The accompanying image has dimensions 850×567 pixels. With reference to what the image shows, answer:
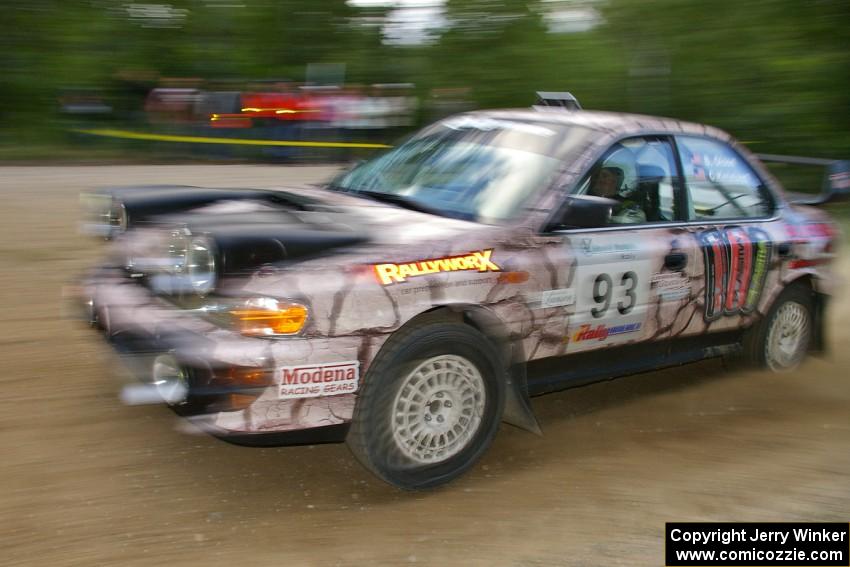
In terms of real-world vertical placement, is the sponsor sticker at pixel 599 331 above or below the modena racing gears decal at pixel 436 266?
below

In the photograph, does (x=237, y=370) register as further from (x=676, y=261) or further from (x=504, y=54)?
(x=504, y=54)

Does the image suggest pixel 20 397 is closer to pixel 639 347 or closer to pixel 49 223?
pixel 639 347

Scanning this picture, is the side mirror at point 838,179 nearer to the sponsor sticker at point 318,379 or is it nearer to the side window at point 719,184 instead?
the side window at point 719,184

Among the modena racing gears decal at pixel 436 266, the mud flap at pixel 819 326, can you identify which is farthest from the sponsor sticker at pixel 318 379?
the mud flap at pixel 819 326

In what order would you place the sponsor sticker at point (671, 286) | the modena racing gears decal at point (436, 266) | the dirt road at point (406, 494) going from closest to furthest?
the dirt road at point (406, 494) → the modena racing gears decal at point (436, 266) → the sponsor sticker at point (671, 286)

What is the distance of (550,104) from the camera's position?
5250 mm

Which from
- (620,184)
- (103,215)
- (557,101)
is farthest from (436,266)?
(557,101)

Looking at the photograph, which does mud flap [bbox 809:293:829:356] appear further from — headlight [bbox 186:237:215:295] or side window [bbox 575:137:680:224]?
headlight [bbox 186:237:215:295]

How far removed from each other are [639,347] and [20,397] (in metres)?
3.12

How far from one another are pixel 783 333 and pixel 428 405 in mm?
2816

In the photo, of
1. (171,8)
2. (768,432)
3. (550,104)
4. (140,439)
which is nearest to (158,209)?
(140,439)

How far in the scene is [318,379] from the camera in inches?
133

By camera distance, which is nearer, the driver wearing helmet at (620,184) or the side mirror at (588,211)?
the side mirror at (588,211)

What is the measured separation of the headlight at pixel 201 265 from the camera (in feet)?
11.0
